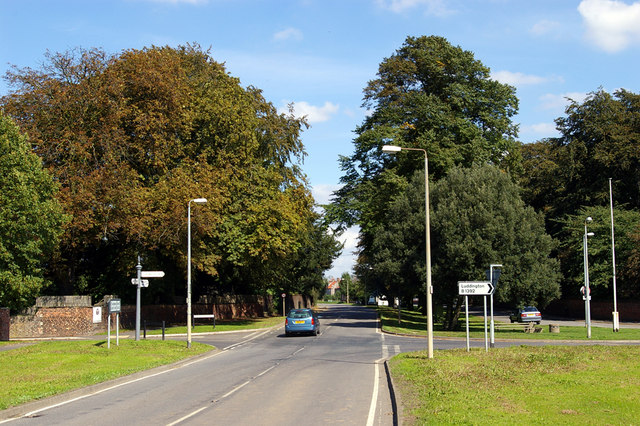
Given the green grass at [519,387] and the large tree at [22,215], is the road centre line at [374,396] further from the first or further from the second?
the large tree at [22,215]

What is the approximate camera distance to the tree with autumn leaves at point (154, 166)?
1362 inches

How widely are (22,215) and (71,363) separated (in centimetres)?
1186

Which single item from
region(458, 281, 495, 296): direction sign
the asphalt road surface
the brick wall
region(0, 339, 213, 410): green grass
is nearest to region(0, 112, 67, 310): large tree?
the brick wall

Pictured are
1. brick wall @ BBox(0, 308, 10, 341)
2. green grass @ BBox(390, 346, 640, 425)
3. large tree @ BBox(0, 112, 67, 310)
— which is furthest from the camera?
brick wall @ BBox(0, 308, 10, 341)

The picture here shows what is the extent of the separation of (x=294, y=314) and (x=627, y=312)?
33.6 m

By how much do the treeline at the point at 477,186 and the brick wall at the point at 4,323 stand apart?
70.0 feet

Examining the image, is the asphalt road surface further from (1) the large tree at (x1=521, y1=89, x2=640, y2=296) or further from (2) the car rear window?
(1) the large tree at (x1=521, y1=89, x2=640, y2=296)

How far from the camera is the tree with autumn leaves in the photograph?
34.6 metres

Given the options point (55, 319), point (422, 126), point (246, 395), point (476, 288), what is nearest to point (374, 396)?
point (246, 395)

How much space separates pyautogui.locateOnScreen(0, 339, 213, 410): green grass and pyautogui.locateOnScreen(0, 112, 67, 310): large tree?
5.14 metres

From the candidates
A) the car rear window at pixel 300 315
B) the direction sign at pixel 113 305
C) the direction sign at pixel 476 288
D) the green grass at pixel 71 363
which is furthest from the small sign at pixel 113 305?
the direction sign at pixel 476 288

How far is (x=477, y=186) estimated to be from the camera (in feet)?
117

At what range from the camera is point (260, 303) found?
207 ft

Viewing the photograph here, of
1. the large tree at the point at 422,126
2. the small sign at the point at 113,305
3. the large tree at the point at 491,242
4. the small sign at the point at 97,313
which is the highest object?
the large tree at the point at 422,126
